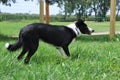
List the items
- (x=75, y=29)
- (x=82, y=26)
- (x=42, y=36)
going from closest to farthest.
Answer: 1. (x=42, y=36)
2. (x=75, y=29)
3. (x=82, y=26)

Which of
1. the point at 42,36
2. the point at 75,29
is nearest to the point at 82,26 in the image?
the point at 75,29

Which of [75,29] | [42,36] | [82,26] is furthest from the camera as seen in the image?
[82,26]

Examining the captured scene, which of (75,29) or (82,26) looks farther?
(82,26)

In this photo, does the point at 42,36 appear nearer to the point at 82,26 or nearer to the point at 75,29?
the point at 75,29

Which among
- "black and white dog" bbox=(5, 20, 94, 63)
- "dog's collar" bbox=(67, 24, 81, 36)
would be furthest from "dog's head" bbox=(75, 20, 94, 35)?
"dog's collar" bbox=(67, 24, 81, 36)

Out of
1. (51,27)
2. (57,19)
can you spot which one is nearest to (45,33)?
(51,27)

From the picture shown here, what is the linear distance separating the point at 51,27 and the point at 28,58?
1010mm

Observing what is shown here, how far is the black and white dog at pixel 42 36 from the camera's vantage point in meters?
8.23

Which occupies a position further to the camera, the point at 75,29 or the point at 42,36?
the point at 75,29

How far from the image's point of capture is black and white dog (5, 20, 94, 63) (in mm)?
8234

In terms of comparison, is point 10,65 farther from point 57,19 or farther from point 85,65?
point 57,19

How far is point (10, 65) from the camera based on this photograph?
21.4 feet

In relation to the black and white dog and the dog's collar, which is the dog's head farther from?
the dog's collar

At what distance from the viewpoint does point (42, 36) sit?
8.48 m
